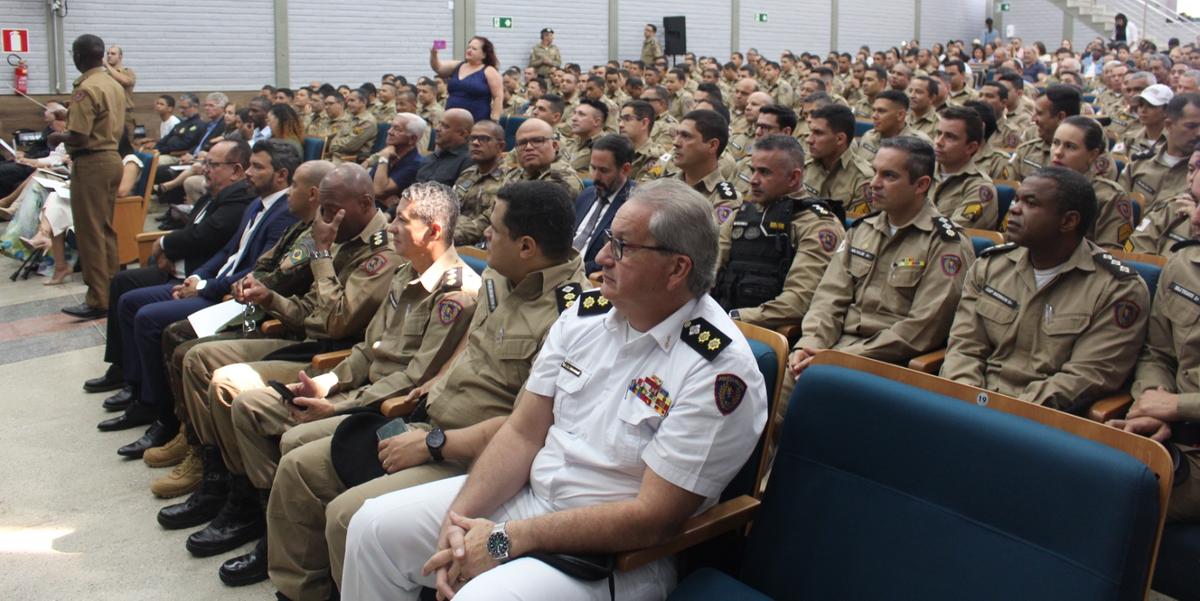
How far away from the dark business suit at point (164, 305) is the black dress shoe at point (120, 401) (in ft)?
0.43

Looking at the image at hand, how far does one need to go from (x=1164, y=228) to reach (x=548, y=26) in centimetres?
1401

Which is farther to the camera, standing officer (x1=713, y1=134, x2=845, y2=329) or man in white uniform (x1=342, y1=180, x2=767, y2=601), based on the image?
standing officer (x1=713, y1=134, x2=845, y2=329)

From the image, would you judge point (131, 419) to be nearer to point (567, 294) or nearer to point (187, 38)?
point (567, 294)

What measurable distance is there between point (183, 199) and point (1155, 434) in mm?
9210

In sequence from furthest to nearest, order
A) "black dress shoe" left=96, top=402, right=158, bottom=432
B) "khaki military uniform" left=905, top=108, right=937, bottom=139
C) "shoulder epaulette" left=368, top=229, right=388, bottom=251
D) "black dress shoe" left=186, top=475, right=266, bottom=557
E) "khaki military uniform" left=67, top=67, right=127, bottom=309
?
"khaki military uniform" left=905, top=108, right=937, bottom=139 → "khaki military uniform" left=67, top=67, right=127, bottom=309 → "black dress shoe" left=96, top=402, right=158, bottom=432 → "shoulder epaulette" left=368, top=229, right=388, bottom=251 → "black dress shoe" left=186, top=475, right=266, bottom=557

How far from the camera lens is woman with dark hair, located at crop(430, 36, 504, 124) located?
696cm

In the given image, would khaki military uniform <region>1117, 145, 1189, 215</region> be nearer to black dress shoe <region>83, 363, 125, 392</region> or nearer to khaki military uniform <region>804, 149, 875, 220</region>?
khaki military uniform <region>804, 149, 875, 220</region>

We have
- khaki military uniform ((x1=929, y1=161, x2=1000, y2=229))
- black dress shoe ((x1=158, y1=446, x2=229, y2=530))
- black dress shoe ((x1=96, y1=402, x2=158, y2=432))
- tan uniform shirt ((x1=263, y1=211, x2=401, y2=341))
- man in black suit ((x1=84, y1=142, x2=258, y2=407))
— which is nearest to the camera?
black dress shoe ((x1=158, y1=446, x2=229, y2=530))

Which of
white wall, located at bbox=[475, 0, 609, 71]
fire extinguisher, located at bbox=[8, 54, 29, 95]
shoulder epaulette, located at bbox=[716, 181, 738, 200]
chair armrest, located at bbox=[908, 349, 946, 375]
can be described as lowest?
chair armrest, located at bbox=[908, 349, 946, 375]

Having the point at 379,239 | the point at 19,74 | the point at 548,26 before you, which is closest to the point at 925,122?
the point at 379,239

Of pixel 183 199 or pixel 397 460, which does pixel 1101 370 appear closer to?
pixel 397 460

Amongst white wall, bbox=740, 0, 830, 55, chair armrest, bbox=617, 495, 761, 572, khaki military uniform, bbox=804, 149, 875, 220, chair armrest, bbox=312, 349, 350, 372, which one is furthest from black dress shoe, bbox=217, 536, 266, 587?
white wall, bbox=740, 0, 830, 55

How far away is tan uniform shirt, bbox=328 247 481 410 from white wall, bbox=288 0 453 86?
11.9 meters

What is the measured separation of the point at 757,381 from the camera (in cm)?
176
